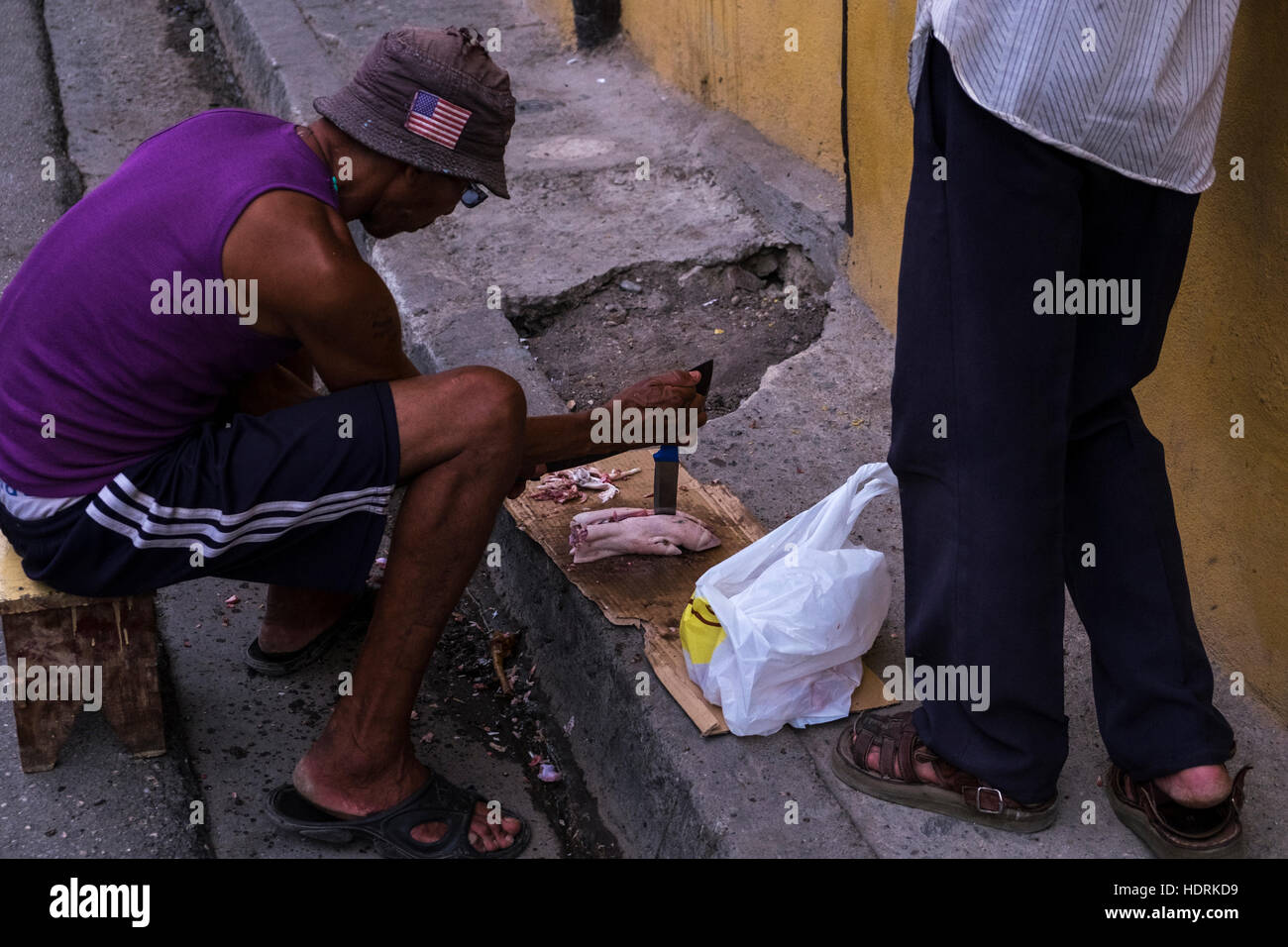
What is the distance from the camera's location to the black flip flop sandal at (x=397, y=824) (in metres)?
2.46

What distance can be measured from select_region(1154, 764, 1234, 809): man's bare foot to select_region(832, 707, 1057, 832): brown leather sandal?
0.67ft

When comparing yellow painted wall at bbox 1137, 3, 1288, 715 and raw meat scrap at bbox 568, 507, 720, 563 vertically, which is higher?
yellow painted wall at bbox 1137, 3, 1288, 715

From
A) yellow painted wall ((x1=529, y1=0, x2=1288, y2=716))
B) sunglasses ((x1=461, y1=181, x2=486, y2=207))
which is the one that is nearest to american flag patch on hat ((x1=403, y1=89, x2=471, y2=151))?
sunglasses ((x1=461, y1=181, x2=486, y2=207))

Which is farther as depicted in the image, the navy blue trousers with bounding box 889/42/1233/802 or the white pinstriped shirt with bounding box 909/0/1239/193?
the navy blue trousers with bounding box 889/42/1233/802

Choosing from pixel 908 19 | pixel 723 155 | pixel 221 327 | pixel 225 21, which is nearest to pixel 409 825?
pixel 221 327

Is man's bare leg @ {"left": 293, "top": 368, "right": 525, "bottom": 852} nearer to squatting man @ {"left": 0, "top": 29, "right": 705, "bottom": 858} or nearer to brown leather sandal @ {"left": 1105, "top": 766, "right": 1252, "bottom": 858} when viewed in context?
squatting man @ {"left": 0, "top": 29, "right": 705, "bottom": 858}

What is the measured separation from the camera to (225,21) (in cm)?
709

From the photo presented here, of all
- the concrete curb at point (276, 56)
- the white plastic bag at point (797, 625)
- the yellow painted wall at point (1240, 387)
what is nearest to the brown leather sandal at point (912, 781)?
the white plastic bag at point (797, 625)

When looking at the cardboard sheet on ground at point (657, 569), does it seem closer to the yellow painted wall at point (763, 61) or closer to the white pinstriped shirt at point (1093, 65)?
the white pinstriped shirt at point (1093, 65)

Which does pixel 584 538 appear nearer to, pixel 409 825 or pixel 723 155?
pixel 409 825

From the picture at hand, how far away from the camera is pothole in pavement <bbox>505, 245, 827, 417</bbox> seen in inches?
155

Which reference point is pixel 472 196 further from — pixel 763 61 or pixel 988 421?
pixel 763 61

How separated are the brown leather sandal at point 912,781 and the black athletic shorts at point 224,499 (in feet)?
3.09

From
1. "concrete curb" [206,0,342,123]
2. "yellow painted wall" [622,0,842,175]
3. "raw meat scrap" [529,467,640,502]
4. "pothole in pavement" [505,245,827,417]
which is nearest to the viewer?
"raw meat scrap" [529,467,640,502]
